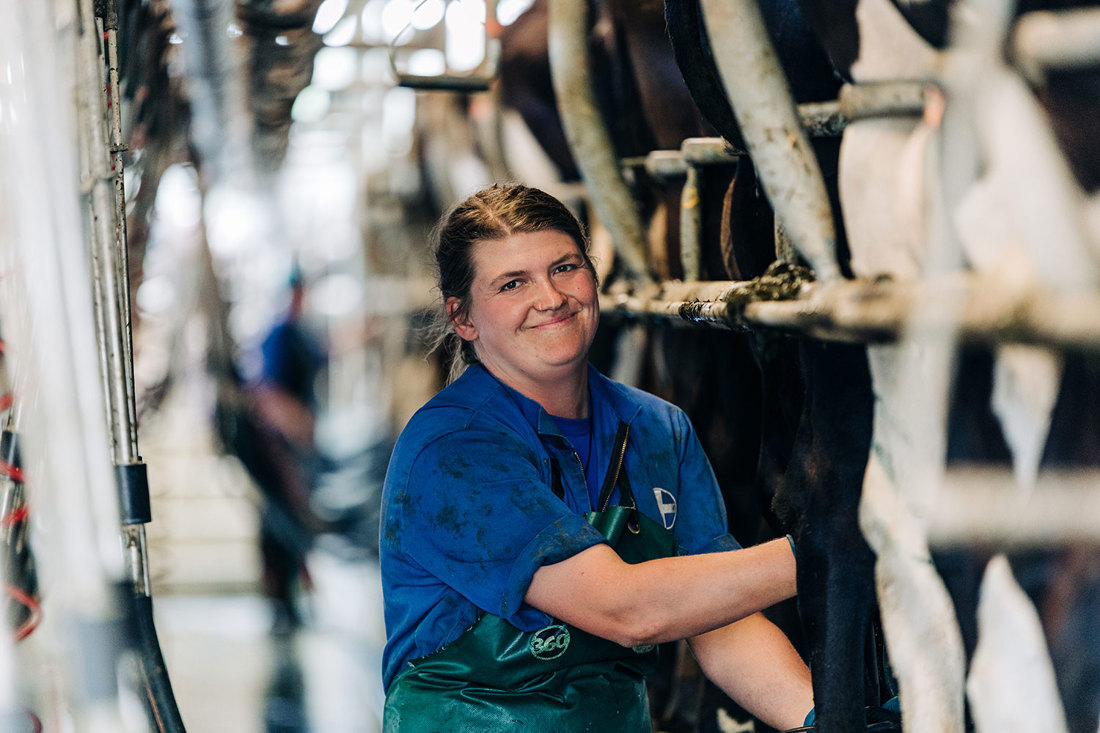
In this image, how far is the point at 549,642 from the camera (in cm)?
149

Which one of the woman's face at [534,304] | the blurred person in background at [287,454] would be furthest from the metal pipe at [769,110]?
the blurred person in background at [287,454]

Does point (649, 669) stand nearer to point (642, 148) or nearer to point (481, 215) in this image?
point (481, 215)

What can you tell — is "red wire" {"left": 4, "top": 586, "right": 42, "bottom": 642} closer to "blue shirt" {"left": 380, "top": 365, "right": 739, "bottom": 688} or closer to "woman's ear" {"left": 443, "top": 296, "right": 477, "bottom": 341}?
"blue shirt" {"left": 380, "top": 365, "right": 739, "bottom": 688}

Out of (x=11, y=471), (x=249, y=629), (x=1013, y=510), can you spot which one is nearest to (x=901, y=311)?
(x=1013, y=510)

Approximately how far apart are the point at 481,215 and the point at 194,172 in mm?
2707

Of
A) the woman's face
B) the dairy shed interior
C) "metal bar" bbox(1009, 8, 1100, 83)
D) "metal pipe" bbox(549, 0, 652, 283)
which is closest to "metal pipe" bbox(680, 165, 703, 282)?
the dairy shed interior

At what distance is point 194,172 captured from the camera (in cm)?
405

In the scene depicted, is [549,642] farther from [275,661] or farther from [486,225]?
[275,661]

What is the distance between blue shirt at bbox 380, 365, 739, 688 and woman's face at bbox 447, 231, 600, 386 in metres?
0.06

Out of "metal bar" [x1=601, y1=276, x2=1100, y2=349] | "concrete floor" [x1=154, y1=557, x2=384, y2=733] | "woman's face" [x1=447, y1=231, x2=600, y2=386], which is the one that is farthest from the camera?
"concrete floor" [x1=154, y1=557, x2=384, y2=733]

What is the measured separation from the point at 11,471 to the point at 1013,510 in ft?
3.82

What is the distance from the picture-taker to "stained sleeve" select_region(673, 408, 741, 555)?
5.56 feet

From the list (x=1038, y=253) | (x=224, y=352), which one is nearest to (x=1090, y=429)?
(x=1038, y=253)

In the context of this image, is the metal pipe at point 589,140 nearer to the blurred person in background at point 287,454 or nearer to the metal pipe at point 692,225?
the metal pipe at point 692,225
